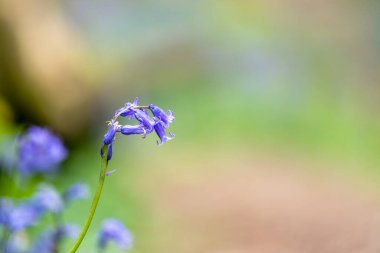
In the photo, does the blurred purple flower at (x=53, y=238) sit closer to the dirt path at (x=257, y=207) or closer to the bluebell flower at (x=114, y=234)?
the bluebell flower at (x=114, y=234)

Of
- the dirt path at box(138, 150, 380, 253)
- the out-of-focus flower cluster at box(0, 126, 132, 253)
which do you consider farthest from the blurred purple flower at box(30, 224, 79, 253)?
the dirt path at box(138, 150, 380, 253)

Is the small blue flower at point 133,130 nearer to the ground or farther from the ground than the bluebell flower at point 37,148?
nearer to the ground

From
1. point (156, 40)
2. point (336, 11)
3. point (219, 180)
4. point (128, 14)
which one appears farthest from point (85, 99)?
point (336, 11)

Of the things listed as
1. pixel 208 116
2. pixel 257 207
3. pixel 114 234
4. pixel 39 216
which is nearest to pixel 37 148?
pixel 39 216

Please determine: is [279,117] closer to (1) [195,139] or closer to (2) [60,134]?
(1) [195,139]

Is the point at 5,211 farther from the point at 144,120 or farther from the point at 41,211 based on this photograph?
the point at 144,120

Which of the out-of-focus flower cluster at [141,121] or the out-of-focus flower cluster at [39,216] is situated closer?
the out-of-focus flower cluster at [141,121]

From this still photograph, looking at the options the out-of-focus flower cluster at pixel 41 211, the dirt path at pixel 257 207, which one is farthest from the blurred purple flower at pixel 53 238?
the dirt path at pixel 257 207
